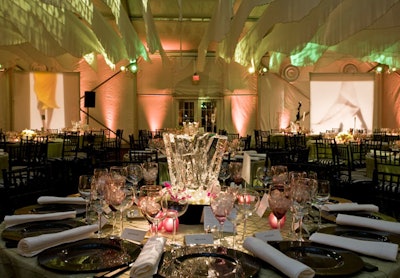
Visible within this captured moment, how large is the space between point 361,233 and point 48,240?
1.40m

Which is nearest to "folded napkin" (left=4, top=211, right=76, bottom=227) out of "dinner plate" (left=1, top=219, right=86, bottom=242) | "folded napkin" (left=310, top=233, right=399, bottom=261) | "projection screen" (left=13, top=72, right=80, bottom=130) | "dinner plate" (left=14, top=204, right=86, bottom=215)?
"dinner plate" (left=1, top=219, right=86, bottom=242)

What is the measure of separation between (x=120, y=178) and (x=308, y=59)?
3517 millimetres

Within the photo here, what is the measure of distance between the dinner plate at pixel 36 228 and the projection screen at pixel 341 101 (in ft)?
46.5

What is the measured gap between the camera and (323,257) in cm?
163

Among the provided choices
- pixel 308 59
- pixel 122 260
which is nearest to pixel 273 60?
pixel 308 59

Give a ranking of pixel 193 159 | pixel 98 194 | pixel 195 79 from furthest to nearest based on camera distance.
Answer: pixel 195 79 < pixel 193 159 < pixel 98 194

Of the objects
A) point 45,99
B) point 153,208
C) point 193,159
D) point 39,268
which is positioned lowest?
point 39,268

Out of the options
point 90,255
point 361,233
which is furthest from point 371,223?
point 90,255

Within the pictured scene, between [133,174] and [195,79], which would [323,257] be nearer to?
[133,174]

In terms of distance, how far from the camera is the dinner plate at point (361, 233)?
186 cm

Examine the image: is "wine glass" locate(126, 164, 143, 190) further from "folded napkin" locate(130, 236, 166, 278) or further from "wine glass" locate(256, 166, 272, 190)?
"folded napkin" locate(130, 236, 166, 278)

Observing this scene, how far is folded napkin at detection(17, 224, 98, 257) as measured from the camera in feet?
5.23

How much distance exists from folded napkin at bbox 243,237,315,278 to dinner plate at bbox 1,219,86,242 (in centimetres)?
89

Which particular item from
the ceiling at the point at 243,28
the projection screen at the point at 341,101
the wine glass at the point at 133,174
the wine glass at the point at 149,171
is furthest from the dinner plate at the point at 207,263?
the projection screen at the point at 341,101
